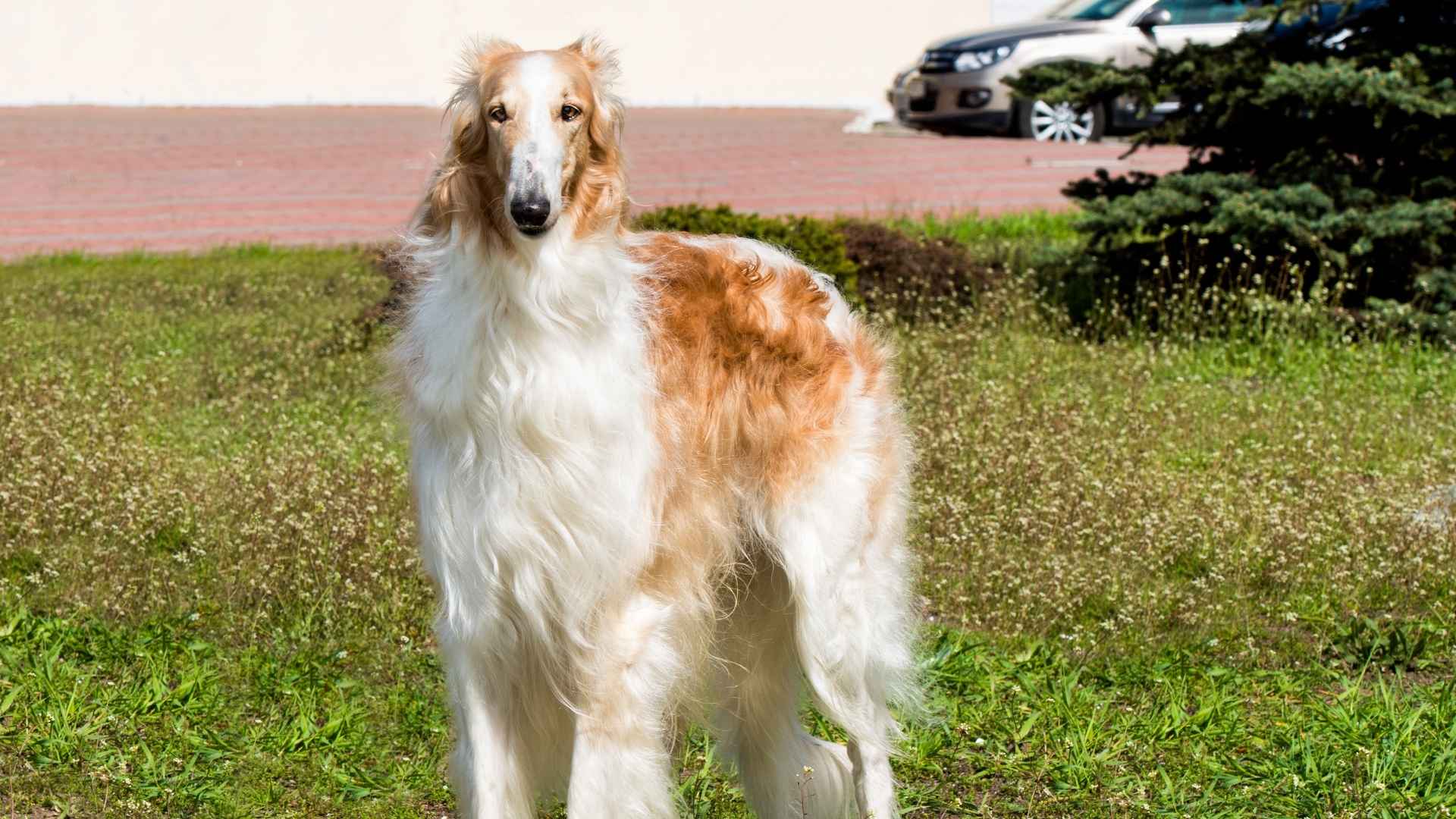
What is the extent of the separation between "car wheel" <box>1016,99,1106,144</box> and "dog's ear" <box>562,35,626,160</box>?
14.4 meters

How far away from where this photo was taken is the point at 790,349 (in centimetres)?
370

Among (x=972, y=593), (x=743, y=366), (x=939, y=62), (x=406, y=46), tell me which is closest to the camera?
(x=743, y=366)

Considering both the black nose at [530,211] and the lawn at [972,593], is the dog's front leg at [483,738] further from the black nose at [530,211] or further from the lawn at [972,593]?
the black nose at [530,211]

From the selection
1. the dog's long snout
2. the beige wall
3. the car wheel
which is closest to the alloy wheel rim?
the car wheel

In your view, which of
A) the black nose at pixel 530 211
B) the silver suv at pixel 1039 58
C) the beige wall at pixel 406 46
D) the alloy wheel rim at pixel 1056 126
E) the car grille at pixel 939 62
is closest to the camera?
the black nose at pixel 530 211

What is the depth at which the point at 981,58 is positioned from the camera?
1742 cm

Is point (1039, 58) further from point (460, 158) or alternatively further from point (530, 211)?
point (530, 211)

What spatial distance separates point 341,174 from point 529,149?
13043mm

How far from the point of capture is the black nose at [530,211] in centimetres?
294

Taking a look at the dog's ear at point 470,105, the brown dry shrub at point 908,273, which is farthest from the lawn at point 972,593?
the brown dry shrub at point 908,273

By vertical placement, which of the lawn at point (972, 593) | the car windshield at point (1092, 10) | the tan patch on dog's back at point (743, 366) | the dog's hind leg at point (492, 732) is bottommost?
the lawn at point (972, 593)

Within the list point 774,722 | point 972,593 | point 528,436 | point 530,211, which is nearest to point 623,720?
point 528,436

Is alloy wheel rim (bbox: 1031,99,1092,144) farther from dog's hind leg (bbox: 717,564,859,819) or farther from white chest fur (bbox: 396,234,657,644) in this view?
white chest fur (bbox: 396,234,657,644)

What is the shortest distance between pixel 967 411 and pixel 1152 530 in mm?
1435
